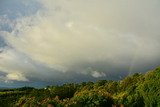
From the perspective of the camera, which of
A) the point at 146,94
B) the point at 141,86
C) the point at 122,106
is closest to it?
the point at 122,106

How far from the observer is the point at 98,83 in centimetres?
7438

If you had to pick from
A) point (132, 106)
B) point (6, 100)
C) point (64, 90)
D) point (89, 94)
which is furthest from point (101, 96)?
point (6, 100)

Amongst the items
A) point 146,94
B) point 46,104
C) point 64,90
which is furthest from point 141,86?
point 64,90

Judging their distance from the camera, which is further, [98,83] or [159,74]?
[98,83]

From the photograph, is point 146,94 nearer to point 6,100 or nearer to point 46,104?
point 46,104

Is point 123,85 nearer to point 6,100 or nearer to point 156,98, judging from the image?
point 156,98

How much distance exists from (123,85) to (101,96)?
63.2 feet

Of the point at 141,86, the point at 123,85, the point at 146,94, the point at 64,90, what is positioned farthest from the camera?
the point at 64,90

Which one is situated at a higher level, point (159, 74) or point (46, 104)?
point (159, 74)

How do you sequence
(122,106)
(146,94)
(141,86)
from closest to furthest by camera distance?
(122,106), (146,94), (141,86)

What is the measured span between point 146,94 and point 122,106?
4050mm

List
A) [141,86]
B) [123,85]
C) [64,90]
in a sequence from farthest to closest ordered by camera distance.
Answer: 1. [64,90]
2. [123,85]
3. [141,86]

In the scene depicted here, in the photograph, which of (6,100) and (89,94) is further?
(6,100)

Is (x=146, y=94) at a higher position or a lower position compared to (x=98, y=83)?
lower
